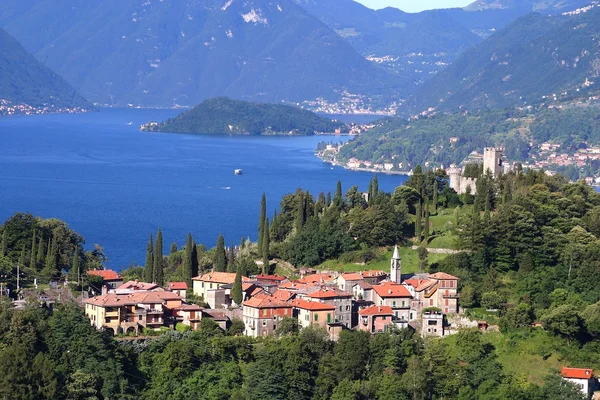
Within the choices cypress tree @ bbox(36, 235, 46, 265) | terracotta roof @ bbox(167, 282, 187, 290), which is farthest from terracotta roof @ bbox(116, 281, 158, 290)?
cypress tree @ bbox(36, 235, 46, 265)

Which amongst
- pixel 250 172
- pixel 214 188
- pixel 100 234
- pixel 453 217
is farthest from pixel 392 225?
pixel 250 172

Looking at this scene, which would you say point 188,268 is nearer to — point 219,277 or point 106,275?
point 219,277

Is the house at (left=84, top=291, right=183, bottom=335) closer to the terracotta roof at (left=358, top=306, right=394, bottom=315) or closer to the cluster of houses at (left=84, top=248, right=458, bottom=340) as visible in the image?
→ the cluster of houses at (left=84, top=248, right=458, bottom=340)

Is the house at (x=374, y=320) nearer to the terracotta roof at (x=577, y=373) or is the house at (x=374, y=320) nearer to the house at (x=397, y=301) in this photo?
the house at (x=397, y=301)

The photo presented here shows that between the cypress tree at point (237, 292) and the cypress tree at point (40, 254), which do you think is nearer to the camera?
the cypress tree at point (237, 292)

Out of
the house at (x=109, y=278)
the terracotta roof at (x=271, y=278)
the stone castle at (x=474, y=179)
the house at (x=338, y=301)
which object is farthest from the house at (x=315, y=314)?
the stone castle at (x=474, y=179)

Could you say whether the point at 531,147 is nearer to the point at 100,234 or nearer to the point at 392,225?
the point at 100,234

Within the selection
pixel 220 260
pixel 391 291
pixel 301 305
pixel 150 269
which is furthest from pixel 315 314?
pixel 150 269
